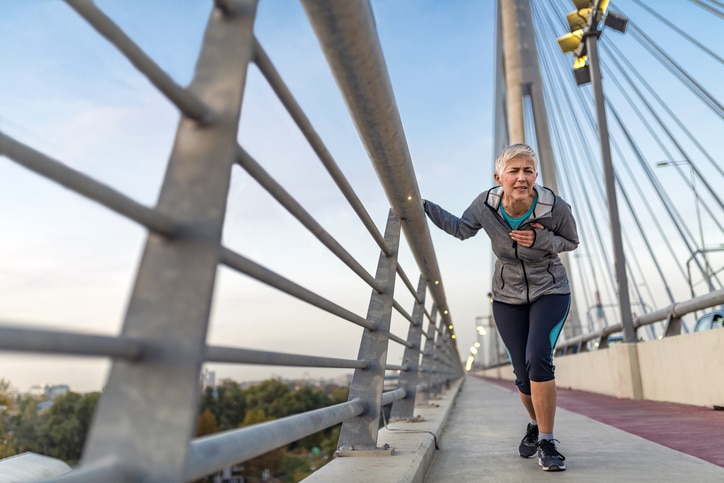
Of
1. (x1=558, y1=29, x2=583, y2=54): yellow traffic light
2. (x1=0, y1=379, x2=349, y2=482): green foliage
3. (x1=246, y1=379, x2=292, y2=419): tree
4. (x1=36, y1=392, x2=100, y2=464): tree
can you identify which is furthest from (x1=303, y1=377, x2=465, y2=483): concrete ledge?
(x1=246, y1=379, x2=292, y2=419): tree

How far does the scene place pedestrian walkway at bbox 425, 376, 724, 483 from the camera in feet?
7.64

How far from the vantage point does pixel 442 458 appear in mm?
2814

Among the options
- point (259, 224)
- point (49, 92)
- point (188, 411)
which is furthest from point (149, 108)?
point (49, 92)

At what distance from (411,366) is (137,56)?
10.5ft

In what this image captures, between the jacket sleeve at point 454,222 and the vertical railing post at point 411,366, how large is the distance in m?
0.79

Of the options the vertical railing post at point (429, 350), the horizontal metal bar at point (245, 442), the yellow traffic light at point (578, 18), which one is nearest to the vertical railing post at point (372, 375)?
the horizontal metal bar at point (245, 442)

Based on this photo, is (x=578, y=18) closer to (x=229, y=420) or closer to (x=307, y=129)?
(x=307, y=129)

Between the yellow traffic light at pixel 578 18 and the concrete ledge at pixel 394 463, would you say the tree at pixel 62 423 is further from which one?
the concrete ledge at pixel 394 463

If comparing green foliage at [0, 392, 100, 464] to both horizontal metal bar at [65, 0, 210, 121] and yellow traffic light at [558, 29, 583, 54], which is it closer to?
yellow traffic light at [558, 29, 583, 54]

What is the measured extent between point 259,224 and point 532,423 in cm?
193

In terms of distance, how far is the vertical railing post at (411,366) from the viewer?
12.1 feet

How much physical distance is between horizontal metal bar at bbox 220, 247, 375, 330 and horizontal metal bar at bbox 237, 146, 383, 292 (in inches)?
6.1

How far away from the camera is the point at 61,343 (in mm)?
622

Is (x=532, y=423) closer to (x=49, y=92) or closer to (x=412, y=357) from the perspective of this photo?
(x=412, y=357)
